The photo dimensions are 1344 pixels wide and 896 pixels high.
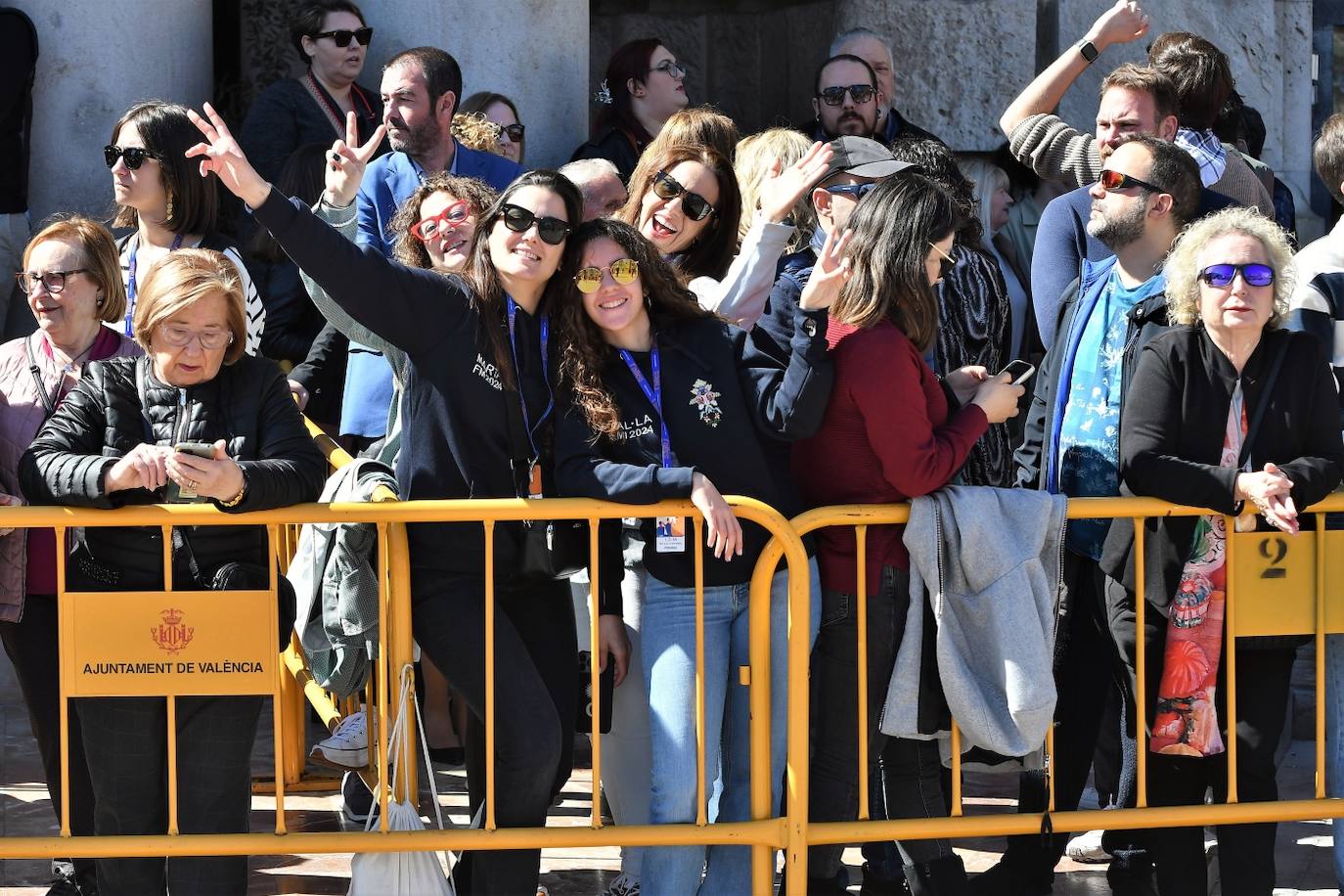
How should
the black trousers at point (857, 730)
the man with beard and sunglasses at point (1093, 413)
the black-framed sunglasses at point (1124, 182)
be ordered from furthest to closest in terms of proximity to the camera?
the black-framed sunglasses at point (1124, 182)
the man with beard and sunglasses at point (1093, 413)
the black trousers at point (857, 730)

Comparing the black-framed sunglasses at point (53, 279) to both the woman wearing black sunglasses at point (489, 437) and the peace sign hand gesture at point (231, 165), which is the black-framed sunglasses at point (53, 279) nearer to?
the woman wearing black sunglasses at point (489, 437)

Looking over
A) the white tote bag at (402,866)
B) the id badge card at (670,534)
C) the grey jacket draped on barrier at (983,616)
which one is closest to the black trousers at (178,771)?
the white tote bag at (402,866)

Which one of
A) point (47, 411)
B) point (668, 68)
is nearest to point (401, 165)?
point (668, 68)

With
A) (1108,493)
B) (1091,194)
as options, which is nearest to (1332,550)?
(1108,493)

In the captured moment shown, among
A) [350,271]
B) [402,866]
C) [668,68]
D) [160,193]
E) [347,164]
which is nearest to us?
[350,271]

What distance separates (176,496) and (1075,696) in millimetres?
2436

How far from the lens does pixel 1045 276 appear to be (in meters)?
5.53

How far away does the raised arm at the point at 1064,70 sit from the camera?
616cm

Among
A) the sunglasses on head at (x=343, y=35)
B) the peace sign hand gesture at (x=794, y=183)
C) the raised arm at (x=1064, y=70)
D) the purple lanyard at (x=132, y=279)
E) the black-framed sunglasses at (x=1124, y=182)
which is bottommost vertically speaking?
the purple lanyard at (x=132, y=279)

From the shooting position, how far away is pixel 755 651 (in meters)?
4.47

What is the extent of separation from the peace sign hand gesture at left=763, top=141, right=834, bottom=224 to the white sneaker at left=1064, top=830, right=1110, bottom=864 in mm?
2097

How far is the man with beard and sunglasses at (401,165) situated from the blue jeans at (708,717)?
1595 mm

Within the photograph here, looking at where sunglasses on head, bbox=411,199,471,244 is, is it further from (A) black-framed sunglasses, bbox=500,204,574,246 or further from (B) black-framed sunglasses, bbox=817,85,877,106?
(B) black-framed sunglasses, bbox=817,85,877,106

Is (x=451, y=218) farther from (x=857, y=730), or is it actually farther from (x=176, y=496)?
(x=857, y=730)
